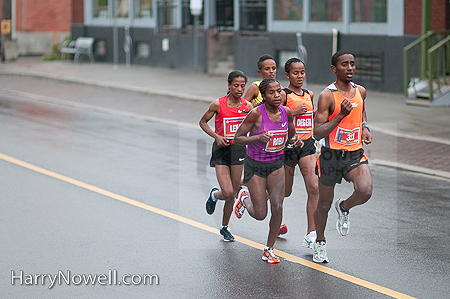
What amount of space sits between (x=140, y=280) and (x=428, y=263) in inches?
110

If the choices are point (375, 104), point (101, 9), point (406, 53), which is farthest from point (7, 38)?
point (406, 53)

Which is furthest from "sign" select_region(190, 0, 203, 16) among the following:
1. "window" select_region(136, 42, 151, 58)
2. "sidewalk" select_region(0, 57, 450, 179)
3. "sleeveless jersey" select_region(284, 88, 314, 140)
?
"sleeveless jersey" select_region(284, 88, 314, 140)

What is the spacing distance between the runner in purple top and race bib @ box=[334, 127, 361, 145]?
1.59 ft

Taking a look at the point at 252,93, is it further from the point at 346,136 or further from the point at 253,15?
the point at 253,15

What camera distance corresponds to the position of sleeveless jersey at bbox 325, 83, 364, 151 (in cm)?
659

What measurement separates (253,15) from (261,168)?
18.4m

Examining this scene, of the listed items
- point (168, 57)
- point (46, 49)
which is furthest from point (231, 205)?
point (46, 49)

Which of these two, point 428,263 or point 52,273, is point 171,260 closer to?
point 52,273

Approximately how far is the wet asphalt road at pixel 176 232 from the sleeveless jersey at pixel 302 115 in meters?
1.22

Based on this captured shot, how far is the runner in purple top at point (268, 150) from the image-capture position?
265 inches

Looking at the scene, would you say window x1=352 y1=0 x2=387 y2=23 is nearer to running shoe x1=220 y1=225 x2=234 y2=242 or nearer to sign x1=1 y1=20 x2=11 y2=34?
running shoe x1=220 y1=225 x2=234 y2=242

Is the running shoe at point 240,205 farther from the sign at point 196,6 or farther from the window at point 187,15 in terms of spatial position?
the window at point 187,15

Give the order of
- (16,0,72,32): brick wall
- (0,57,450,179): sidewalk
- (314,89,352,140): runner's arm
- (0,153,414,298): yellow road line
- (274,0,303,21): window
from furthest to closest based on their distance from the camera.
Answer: (16,0,72,32): brick wall → (274,0,303,21): window → (0,57,450,179): sidewalk → (314,89,352,140): runner's arm → (0,153,414,298): yellow road line

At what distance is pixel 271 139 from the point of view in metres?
6.74
